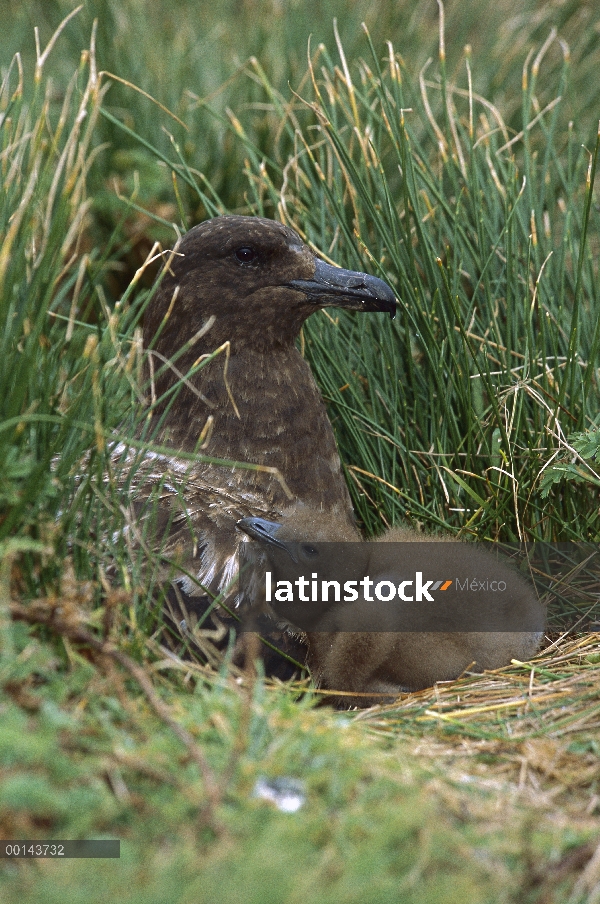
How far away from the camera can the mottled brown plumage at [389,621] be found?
2.78 m

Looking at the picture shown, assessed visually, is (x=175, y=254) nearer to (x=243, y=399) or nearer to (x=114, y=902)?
(x=243, y=399)

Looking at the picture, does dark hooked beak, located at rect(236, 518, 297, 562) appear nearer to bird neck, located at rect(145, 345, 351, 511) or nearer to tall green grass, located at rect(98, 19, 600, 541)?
bird neck, located at rect(145, 345, 351, 511)

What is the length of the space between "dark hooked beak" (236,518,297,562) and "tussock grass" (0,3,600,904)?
0.31m

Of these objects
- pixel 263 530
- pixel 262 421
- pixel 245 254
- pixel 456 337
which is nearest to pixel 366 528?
pixel 262 421

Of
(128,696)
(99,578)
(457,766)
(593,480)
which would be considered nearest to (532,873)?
(457,766)

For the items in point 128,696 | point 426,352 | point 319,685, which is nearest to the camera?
point 128,696

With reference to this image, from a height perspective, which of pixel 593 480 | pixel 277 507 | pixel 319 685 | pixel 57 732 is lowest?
pixel 319 685

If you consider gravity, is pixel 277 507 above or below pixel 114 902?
below

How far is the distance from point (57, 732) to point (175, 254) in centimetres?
180

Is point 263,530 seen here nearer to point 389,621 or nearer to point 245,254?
point 389,621

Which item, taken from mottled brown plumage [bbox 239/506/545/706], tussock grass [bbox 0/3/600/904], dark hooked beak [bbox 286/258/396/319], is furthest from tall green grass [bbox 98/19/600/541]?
mottled brown plumage [bbox 239/506/545/706]

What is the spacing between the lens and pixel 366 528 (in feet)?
11.6

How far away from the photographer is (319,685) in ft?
9.27

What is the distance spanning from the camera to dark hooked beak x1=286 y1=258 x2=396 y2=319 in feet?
10.3
